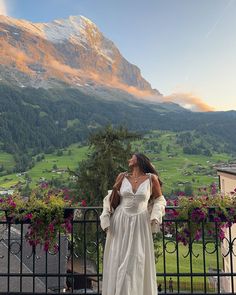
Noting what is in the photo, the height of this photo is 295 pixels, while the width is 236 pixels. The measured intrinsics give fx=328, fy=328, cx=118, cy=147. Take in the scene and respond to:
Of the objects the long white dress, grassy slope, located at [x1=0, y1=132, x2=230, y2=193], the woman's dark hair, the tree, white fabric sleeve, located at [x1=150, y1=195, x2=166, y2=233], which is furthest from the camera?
grassy slope, located at [x1=0, y1=132, x2=230, y2=193]

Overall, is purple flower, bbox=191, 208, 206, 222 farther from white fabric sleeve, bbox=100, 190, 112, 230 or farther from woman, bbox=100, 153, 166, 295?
white fabric sleeve, bbox=100, 190, 112, 230

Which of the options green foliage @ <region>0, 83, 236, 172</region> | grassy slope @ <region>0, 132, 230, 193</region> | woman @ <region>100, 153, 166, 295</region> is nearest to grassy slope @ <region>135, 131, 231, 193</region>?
grassy slope @ <region>0, 132, 230, 193</region>

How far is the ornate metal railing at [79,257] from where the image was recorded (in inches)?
190

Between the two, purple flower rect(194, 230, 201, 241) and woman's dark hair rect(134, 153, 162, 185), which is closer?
woman's dark hair rect(134, 153, 162, 185)

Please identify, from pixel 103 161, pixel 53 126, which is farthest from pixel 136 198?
pixel 53 126

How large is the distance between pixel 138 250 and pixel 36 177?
106m

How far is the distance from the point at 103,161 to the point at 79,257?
9.68 meters

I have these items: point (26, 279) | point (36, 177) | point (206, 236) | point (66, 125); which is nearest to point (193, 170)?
point (36, 177)

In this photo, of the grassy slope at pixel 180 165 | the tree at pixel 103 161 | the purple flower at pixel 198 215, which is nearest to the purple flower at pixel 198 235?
the purple flower at pixel 198 215

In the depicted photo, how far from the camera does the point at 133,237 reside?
Answer: 12.4 ft

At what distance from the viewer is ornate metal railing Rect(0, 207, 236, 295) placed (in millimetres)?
4816

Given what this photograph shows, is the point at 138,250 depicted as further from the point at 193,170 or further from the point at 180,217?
the point at 193,170

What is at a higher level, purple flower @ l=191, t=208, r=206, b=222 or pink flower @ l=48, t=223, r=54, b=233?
purple flower @ l=191, t=208, r=206, b=222

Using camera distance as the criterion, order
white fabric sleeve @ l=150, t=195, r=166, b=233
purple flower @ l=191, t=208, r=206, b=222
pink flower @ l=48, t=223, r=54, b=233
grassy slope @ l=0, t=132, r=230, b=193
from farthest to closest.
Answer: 1. grassy slope @ l=0, t=132, r=230, b=193
2. pink flower @ l=48, t=223, r=54, b=233
3. purple flower @ l=191, t=208, r=206, b=222
4. white fabric sleeve @ l=150, t=195, r=166, b=233
